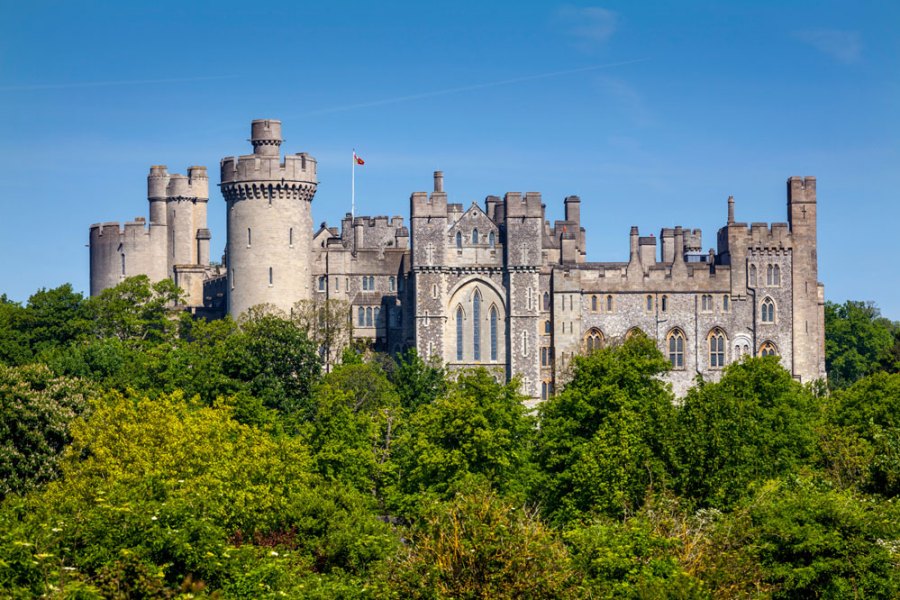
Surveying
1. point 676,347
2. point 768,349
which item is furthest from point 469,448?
point 768,349

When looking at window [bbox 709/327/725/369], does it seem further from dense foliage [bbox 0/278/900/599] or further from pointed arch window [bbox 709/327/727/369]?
dense foliage [bbox 0/278/900/599]

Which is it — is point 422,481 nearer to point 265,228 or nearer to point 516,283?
point 516,283

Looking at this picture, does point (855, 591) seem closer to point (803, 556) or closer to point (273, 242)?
point (803, 556)

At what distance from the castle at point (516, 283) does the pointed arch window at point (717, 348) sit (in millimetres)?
78

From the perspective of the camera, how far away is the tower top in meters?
101

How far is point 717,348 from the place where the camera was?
102250 millimetres

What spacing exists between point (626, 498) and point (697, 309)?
151 ft

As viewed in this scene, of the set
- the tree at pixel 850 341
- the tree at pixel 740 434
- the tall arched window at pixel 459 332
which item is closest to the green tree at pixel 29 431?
the tree at pixel 740 434

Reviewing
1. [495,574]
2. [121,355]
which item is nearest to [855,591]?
[495,574]

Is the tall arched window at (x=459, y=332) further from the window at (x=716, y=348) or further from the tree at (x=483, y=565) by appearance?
the tree at (x=483, y=565)

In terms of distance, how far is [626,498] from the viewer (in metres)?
57.8

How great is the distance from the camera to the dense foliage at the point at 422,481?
42875mm

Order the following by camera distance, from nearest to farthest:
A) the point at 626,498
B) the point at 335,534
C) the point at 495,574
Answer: the point at 495,574 → the point at 335,534 → the point at 626,498

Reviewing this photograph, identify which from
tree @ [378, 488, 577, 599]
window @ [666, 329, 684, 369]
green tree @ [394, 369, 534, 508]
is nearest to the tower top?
window @ [666, 329, 684, 369]
